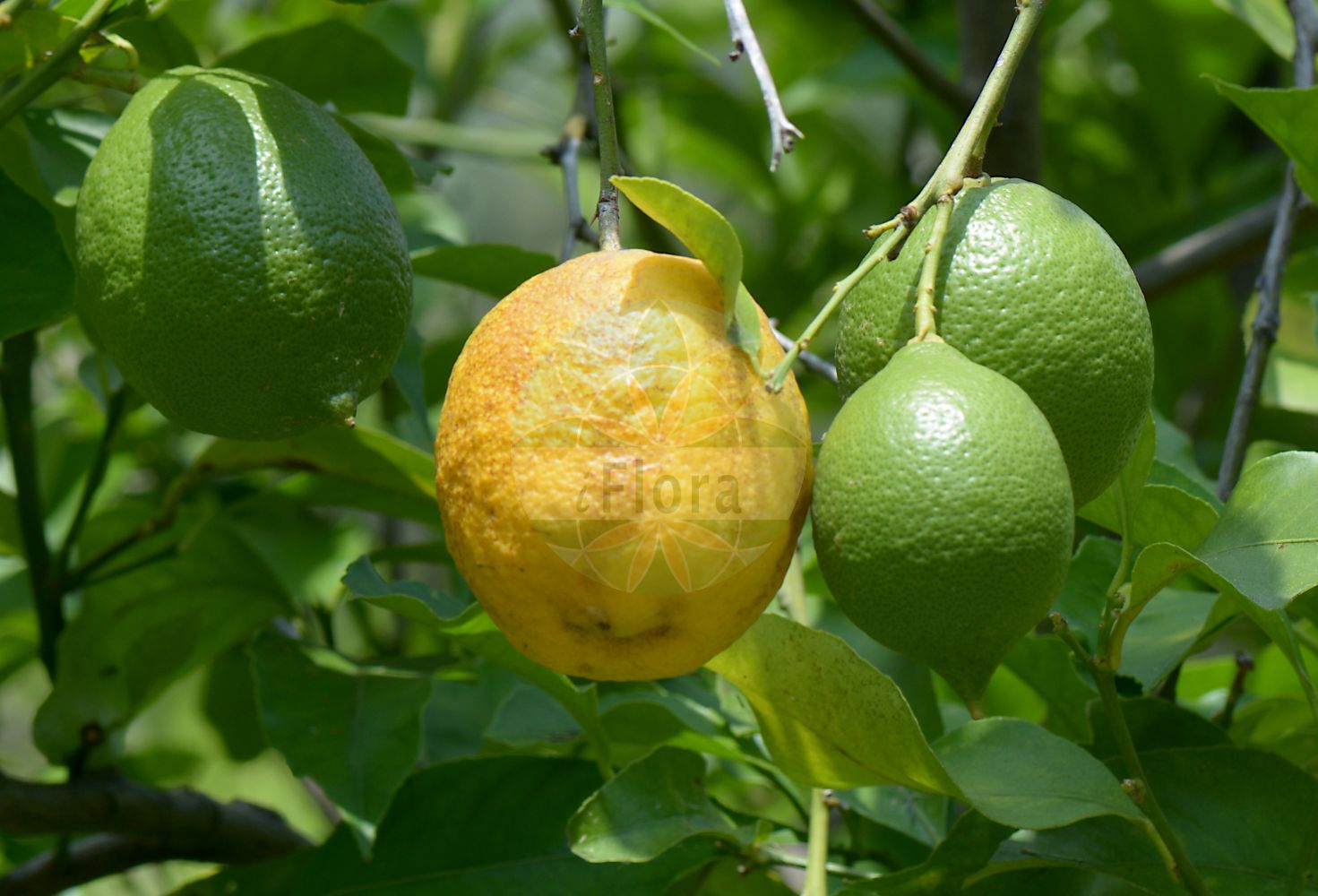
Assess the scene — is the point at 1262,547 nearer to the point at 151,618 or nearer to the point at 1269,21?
the point at 1269,21

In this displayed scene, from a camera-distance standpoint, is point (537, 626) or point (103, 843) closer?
point (537, 626)

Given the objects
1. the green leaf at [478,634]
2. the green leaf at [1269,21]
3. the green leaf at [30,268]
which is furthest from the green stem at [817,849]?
the green leaf at [1269,21]

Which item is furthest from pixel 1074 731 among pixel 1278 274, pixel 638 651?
pixel 638 651

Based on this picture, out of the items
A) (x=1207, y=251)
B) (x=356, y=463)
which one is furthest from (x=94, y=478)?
(x=1207, y=251)

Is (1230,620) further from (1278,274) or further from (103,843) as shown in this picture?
(103,843)

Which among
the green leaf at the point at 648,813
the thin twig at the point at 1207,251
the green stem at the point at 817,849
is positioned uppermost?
the thin twig at the point at 1207,251

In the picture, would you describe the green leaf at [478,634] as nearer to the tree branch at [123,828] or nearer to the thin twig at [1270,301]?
the tree branch at [123,828]

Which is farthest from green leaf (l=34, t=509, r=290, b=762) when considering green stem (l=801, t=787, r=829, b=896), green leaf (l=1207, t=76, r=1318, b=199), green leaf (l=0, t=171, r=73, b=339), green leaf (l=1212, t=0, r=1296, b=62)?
green leaf (l=1212, t=0, r=1296, b=62)
